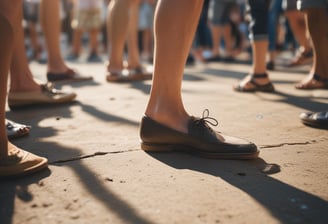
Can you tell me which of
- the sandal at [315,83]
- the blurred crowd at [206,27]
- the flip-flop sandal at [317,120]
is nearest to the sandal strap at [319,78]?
the sandal at [315,83]

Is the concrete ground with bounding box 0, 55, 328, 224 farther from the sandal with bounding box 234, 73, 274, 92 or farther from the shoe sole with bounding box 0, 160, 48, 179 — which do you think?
the sandal with bounding box 234, 73, 274, 92

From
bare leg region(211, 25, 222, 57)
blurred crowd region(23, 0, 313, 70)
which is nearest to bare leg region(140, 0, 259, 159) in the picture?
blurred crowd region(23, 0, 313, 70)

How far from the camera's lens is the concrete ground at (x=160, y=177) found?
3.10ft

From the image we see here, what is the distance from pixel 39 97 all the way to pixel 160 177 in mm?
1263

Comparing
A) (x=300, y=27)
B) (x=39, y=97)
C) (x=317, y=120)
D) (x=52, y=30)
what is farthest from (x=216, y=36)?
(x=317, y=120)

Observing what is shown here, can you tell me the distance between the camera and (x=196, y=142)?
4.49 feet

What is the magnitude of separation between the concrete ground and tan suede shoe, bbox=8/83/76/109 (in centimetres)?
12

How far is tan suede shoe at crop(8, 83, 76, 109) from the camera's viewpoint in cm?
214

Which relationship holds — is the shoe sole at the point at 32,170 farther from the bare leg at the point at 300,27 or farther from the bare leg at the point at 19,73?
the bare leg at the point at 300,27

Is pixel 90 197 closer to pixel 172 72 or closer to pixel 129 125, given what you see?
pixel 172 72

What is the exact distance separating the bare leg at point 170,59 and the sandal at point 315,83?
158 centimetres

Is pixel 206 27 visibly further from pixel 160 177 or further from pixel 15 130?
pixel 160 177

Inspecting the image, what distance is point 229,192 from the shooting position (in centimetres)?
106

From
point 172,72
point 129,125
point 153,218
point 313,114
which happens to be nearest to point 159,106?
point 172,72
